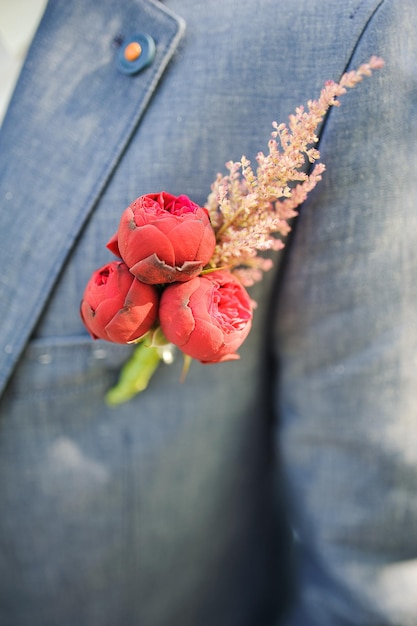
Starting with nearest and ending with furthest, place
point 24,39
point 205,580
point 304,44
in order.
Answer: point 304,44, point 24,39, point 205,580

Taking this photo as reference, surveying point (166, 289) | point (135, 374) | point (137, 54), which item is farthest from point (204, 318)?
point (137, 54)

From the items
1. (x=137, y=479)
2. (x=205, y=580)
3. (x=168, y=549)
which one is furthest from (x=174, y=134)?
(x=205, y=580)

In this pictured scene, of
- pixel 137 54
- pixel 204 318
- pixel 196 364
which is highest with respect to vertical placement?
pixel 137 54

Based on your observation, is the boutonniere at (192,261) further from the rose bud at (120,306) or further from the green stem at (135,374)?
the green stem at (135,374)

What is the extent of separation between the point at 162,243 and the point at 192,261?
0.11 feet

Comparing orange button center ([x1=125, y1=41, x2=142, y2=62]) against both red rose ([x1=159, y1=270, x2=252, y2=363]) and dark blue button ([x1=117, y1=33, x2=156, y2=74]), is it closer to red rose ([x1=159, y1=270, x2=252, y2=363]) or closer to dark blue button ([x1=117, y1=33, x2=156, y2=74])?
dark blue button ([x1=117, y1=33, x2=156, y2=74])

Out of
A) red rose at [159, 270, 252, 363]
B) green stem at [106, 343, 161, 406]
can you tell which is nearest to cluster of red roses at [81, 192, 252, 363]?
red rose at [159, 270, 252, 363]

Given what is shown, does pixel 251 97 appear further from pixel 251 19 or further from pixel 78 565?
pixel 78 565

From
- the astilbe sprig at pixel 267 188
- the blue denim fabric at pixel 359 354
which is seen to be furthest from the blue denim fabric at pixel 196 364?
the astilbe sprig at pixel 267 188

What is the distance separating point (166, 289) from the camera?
0.46m

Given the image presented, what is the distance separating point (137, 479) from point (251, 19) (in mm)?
638

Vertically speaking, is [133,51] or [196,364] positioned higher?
[133,51]

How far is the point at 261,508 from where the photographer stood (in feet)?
3.11

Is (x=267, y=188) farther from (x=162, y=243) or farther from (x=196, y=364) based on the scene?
(x=196, y=364)
